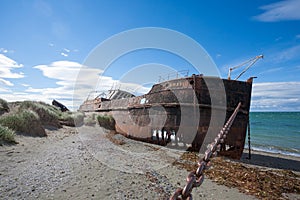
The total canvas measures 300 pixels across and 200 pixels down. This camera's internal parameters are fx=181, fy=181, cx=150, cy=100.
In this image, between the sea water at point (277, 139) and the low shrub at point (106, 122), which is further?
the low shrub at point (106, 122)

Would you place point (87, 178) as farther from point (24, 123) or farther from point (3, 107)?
point (3, 107)

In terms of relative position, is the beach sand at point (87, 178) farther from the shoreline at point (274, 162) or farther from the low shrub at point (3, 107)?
the low shrub at point (3, 107)

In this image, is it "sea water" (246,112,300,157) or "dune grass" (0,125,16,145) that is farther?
"sea water" (246,112,300,157)

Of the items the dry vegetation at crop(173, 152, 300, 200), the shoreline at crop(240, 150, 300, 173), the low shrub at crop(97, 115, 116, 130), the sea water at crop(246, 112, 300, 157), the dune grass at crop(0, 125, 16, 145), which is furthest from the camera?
the low shrub at crop(97, 115, 116, 130)

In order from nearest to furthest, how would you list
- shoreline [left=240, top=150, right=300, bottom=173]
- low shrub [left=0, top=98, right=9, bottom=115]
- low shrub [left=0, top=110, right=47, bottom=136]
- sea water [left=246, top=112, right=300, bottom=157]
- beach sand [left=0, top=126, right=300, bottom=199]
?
beach sand [left=0, top=126, right=300, bottom=199]
low shrub [left=0, top=110, right=47, bottom=136]
shoreline [left=240, top=150, right=300, bottom=173]
low shrub [left=0, top=98, right=9, bottom=115]
sea water [left=246, top=112, right=300, bottom=157]

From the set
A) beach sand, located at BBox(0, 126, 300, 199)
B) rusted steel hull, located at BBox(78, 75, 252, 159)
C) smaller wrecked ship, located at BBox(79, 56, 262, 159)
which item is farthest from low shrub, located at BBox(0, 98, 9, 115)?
rusted steel hull, located at BBox(78, 75, 252, 159)

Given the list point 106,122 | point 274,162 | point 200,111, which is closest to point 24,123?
point 200,111

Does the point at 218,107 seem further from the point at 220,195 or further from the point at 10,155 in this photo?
the point at 10,155

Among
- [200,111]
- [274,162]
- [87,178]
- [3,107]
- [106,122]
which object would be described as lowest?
[274,162]

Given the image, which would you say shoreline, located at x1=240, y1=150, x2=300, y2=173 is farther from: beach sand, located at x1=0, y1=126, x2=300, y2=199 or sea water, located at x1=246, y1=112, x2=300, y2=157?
beach sand, located at x1=0, y1=126, x2=300, y2=199

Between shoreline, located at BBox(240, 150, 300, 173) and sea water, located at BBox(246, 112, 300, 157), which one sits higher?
sea water, located at BBox(246, 112, 300, 157)

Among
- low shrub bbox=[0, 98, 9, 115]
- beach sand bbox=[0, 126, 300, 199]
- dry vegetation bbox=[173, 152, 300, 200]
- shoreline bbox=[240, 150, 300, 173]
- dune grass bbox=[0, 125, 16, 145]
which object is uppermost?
low shrub bbox=[0, 98, 9, 115]

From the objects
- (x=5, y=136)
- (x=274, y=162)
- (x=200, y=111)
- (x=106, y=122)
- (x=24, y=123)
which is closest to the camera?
(x=5, y=136)

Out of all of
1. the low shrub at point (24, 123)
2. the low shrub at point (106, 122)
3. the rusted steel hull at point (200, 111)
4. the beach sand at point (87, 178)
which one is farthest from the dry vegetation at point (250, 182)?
the low shrub at point (106, 122)
